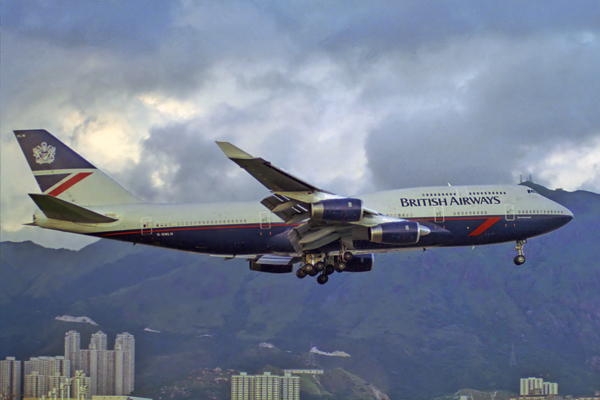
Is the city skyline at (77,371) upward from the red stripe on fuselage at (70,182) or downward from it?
downward

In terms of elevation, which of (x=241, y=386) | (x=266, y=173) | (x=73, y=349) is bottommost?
(x=241, y=386)

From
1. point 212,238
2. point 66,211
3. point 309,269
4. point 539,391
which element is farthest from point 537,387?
point 66,211

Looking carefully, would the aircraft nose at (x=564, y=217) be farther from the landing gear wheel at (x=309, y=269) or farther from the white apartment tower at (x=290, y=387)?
the white apartment tower at (x=290, y=387)

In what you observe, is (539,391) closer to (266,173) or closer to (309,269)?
(309,269)

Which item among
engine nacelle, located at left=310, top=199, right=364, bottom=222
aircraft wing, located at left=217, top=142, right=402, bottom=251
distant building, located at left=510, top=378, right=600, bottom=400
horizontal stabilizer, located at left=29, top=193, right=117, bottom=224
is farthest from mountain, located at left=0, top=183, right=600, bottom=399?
engine nacelle, located at left=310, top=199, right=364, bottom=222

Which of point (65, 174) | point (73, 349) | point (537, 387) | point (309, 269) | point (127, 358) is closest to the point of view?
point (309, 269)

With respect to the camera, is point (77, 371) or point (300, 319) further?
point (300, 319)

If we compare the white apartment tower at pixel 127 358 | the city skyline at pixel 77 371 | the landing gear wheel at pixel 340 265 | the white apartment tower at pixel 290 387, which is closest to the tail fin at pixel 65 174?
the landing gear wheel at pixel 340 265
